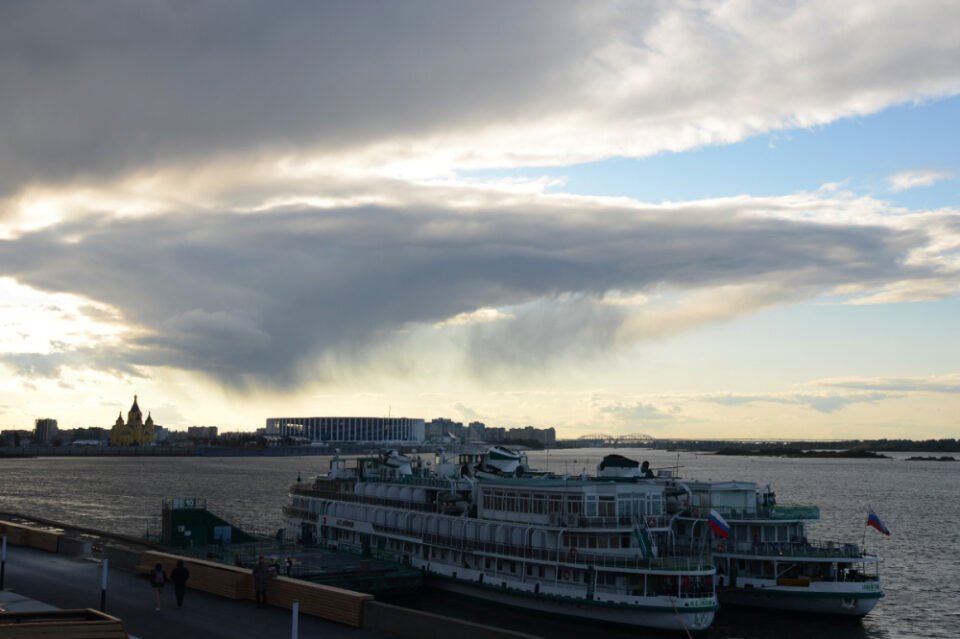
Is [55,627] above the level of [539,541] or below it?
above

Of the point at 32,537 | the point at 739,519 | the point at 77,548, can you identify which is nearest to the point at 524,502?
the point at 739,519

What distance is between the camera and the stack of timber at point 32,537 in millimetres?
44594

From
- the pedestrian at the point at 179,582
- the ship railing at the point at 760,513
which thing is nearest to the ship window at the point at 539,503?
the ship railing at the point at 760,513

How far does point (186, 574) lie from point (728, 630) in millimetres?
32035

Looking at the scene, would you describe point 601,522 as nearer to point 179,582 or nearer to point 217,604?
point 217,604

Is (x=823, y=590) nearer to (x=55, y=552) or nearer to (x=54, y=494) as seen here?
(x=55, y=552)

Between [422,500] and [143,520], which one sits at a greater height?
[422,500]

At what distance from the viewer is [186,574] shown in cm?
3119

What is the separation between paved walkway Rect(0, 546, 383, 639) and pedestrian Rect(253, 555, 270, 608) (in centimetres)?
39

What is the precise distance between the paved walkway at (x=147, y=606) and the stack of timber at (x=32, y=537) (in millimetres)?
→ 4174

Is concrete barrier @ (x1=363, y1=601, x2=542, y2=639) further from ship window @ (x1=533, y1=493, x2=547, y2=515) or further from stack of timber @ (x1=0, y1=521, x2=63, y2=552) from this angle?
stack of timber @ (x1=0, y1=521, x2=63, y2=552)

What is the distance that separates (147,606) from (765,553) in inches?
1480

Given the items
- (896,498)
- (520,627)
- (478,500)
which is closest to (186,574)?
(520,627)

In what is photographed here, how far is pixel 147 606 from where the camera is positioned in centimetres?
3141
